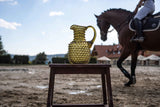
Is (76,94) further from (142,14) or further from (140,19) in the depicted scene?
(142,14)

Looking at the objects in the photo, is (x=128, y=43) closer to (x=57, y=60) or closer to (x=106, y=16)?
(x=106, y=16)

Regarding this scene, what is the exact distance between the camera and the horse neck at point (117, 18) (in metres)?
5.52

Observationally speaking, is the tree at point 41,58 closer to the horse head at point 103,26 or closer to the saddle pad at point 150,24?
the horse head at point 103,26

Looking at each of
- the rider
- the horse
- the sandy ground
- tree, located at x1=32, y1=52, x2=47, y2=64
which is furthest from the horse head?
tree, located at x1=32, y1=52, x2=47, y2=64

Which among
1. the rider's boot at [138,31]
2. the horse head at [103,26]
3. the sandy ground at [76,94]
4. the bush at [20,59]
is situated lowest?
the sandy ground at [76,94]

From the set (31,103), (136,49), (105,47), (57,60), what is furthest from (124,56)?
(105,47)

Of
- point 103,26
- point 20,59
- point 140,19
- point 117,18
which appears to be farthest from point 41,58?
point 140,19

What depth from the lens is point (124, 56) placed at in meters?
5.27

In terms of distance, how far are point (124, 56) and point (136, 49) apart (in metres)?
0.41

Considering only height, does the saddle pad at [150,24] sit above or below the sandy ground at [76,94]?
above

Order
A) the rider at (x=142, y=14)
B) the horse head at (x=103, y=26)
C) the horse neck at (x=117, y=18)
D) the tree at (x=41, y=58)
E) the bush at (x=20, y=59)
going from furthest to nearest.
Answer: the tree at (x=41, y=58) → the bush at (x=20, y=59) → the horse head at (x=103, y=26) → the horse neck at (x=117, y=18) → the rider at (x=142, y=14)

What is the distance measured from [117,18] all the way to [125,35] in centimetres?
91

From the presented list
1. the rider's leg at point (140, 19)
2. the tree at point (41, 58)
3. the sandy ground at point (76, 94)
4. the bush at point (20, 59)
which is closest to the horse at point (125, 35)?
the rider's leg at point (140, 19)

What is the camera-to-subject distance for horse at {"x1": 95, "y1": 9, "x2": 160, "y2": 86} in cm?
470
